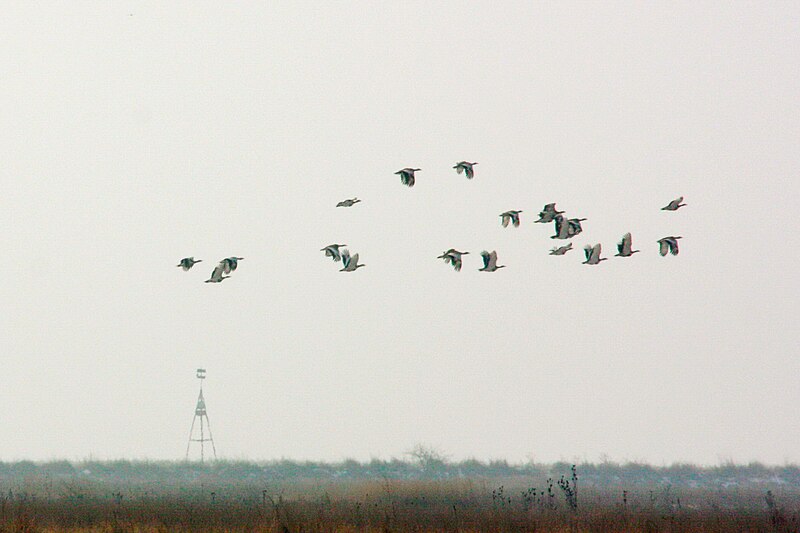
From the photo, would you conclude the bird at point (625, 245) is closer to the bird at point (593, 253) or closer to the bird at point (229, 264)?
the bird at point (593, 253)

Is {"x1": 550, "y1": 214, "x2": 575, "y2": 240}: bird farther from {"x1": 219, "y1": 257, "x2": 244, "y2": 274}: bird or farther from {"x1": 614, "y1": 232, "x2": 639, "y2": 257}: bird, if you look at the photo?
{"x1": 219, "y1": 257, "x2": 244, "y2": 274}: bird

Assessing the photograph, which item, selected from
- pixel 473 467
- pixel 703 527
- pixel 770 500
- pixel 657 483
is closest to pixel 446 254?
pixel 703 527

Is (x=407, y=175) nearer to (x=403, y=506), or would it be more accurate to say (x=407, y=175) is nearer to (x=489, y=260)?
(x=489, y=260)

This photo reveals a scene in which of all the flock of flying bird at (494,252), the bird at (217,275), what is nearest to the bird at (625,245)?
the flock of flying bird at (494,252)

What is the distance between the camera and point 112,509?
24.5 metres

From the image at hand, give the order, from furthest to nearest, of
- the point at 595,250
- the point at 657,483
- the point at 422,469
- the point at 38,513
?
1. the point at 422,469
2. the point at 657,483
3. the point at 595,250
4. the point at 38,513

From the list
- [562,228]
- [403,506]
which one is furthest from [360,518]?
[562,228]

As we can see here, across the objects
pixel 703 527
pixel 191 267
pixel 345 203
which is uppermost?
pixel 345 203

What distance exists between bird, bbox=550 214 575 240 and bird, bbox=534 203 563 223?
114 mm

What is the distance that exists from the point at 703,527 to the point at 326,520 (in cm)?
684

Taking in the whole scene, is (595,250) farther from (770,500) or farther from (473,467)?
(473,467)

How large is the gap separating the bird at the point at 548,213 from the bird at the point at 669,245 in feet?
7.29

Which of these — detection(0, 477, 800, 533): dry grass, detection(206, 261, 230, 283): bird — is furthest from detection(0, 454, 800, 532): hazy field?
detection(206, 261, 230, 283): bird

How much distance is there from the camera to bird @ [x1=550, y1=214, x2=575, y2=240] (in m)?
24.7
